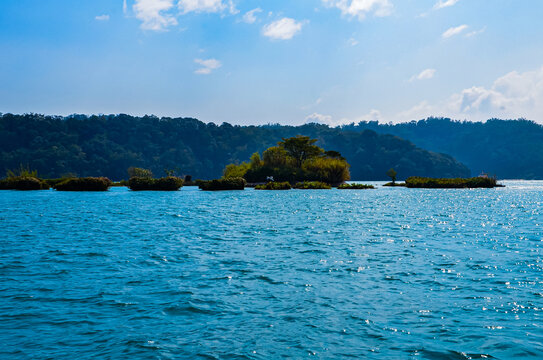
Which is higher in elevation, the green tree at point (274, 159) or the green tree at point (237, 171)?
the green tree at point (274, 159)

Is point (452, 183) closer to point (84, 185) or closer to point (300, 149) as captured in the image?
point (300, 149)

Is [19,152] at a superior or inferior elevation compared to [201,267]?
superior

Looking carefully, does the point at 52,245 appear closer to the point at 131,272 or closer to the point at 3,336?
the point at 131,272

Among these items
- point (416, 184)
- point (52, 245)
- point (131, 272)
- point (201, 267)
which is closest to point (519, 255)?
point (201, 267)

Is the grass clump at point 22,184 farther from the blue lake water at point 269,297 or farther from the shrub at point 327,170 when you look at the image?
the blue lake water at point 269,297

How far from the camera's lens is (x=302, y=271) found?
14.5 m

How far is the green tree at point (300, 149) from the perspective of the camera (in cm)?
12016

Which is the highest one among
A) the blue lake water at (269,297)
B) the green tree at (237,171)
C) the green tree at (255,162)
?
the green tree at (255,162)

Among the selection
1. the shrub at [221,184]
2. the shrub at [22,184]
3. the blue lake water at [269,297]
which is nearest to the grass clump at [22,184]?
the shrub at [22,184]

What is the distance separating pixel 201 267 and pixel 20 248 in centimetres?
955

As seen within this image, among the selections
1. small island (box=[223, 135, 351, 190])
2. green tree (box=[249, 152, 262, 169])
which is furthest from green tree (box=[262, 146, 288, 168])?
green tree (box=[249, 152, 262, 169])

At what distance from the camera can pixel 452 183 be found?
355 feet

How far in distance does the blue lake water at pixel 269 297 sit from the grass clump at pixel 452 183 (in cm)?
9219

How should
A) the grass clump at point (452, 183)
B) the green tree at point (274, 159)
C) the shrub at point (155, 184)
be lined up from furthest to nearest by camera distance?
the green tree at point (274, 159), the grass clump at point (452, 183), the shrub at point (155, 184)
